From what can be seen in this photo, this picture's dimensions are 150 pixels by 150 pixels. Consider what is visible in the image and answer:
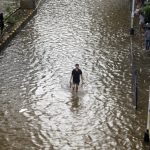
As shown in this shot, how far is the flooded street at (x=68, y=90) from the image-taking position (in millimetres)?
15562

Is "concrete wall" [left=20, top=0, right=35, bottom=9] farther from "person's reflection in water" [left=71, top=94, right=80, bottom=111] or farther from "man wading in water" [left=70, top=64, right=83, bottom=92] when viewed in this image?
"person's reflection in water" [left=71, top=94, right=80, bottom=111]

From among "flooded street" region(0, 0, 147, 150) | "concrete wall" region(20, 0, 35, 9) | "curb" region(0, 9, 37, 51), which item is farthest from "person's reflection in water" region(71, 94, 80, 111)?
"concrete wall" region(20, 0, 35, 9)

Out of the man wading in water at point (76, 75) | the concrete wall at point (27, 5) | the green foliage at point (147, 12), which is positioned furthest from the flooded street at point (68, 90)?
the concrete wall at point (27, 5)

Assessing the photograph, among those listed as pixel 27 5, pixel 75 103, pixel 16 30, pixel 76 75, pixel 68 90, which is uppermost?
pixel 27 5

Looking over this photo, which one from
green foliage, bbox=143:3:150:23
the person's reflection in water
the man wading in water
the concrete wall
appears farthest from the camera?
the concrete wall

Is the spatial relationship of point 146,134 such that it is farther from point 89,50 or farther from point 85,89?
point 89,50

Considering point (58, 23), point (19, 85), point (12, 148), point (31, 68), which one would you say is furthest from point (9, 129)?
point (58, 23)

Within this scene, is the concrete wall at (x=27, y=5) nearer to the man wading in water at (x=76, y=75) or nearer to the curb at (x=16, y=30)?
the curb at (x=16, y=30)

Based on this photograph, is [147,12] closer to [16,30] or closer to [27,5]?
[16,30]

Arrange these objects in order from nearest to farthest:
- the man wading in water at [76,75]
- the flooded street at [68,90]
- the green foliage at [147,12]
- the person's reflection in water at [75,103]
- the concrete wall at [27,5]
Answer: the flooded street at [68,90]
the person's reflection in water at [75,103]
the man wading in water at [76,75]
the green foliage at [147,12]
the concrete wall at [27,5]

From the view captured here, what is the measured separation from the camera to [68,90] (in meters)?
19.4

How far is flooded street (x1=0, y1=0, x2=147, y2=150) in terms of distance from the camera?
51.1 ft

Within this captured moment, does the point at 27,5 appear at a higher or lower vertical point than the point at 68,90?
higher

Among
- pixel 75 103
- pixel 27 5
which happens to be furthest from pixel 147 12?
pixel 75 103
